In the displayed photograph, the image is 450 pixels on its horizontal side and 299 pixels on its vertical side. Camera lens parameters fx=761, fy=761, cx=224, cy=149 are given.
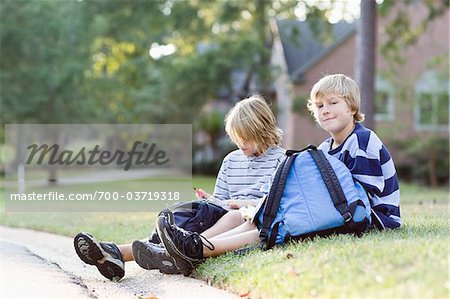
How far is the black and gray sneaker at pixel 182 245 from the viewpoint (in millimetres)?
5219

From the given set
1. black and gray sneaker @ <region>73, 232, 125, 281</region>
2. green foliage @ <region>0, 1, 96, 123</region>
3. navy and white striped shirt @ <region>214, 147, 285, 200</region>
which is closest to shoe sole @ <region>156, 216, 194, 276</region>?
black and gray sneaker @ <region>73, 232, 125, 281</region>

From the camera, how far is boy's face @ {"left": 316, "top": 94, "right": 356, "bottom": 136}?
5734 millimetres

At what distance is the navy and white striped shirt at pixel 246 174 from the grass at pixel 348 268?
0.81 meters

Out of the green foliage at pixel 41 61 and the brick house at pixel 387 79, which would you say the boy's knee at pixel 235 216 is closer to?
the brick house at pixel 387 79

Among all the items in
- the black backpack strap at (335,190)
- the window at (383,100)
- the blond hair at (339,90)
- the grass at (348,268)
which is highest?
the window at (383,100)

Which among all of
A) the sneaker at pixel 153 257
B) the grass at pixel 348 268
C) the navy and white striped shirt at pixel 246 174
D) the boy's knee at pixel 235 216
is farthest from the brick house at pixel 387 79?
the grass at pixel 348 268

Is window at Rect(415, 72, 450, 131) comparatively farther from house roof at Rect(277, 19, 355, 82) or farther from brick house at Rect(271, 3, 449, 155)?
house roof at Rect(277, 19, 355, 82)

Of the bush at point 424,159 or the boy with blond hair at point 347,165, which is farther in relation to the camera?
the bush at point 424,159

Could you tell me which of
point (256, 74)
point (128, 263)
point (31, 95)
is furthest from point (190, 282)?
point (256, 74)

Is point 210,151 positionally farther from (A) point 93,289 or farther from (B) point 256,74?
(A) point 93,289

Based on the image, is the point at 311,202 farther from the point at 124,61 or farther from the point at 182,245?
the point at 124,61

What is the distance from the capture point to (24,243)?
815 cm

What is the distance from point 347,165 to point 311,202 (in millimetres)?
526

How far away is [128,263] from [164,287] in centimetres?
121
